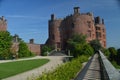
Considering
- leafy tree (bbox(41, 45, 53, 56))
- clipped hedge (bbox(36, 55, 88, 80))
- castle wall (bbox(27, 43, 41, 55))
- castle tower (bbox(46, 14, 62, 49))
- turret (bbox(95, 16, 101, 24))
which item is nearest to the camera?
clipped hedge (bbox(36, 55, 88, 80))

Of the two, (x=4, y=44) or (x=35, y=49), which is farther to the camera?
(x=35, y=49)

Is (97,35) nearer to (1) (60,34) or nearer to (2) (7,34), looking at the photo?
(1) (60,34)

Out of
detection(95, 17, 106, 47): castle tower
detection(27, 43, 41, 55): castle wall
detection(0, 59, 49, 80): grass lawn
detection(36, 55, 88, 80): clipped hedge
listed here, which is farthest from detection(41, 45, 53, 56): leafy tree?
detection(36, 55, 88, 80): clipped hedge

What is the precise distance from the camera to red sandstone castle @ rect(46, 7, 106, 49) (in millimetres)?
51812

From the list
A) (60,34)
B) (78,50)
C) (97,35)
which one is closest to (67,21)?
(60,34)

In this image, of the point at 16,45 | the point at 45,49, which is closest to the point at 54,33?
the point at 45,49

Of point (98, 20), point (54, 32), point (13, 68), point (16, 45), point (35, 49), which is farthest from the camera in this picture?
point (98, 20)

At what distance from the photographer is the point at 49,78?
16.5 feet

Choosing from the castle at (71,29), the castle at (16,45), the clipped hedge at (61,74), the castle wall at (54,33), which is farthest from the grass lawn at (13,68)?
the castle wall at (54,33)

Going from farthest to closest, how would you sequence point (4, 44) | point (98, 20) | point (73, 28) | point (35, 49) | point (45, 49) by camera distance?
point (98, 20), point (73, 28), point (45, 49), point (35, 49), point (4, 44)

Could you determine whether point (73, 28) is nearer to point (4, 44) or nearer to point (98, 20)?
point (98, 20)

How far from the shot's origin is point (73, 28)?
52438 mm

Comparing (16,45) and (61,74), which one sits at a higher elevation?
(16,45)

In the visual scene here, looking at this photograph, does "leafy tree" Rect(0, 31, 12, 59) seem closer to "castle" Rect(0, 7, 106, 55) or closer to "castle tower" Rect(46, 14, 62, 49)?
"castle" Rect(0, 7, 106, 55)
